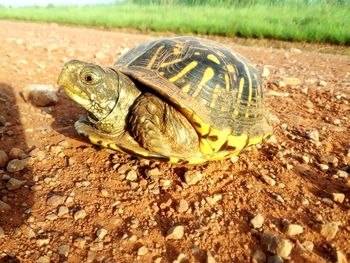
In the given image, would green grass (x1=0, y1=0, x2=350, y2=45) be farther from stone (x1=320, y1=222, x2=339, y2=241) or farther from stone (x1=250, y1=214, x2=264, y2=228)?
stone (x1=250, y1=214, x2=264, y2=228)

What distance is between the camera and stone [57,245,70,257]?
1.71 meters

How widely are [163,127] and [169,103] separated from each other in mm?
206

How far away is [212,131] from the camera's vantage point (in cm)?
245

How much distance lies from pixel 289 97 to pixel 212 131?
2271mm

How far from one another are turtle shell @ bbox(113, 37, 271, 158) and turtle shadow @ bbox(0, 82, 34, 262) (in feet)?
3.70

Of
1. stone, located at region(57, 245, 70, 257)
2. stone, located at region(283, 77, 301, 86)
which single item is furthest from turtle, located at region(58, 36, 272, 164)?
stone, located at region(283, 77, 301, 86)

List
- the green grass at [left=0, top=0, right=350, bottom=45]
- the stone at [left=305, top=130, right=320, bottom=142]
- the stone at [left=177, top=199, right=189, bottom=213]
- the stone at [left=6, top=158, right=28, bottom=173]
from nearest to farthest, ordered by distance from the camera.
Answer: the stone at [left=177, top=199, right=189, bottom=213]
the stone at [left=6, top=158, right=28, bottom=173]
the stone at [left=305, top=130, right=320, bottom=142]
the green grass at [left=0, top=0, right=350, bottom=45]

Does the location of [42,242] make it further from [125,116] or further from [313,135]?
[313,135]

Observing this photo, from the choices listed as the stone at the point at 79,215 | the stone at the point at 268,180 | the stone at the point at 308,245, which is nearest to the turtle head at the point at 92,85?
the stone at the point at 79,215

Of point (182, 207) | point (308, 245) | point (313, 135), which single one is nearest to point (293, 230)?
point (308, 245)

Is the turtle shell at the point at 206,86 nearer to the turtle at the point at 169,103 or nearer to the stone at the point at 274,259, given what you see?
the turtle at the point at 169,103

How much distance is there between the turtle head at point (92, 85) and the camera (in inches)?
94.7

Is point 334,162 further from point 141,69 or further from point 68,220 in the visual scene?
point 68,220

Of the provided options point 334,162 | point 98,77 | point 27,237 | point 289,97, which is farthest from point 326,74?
point 27,237
